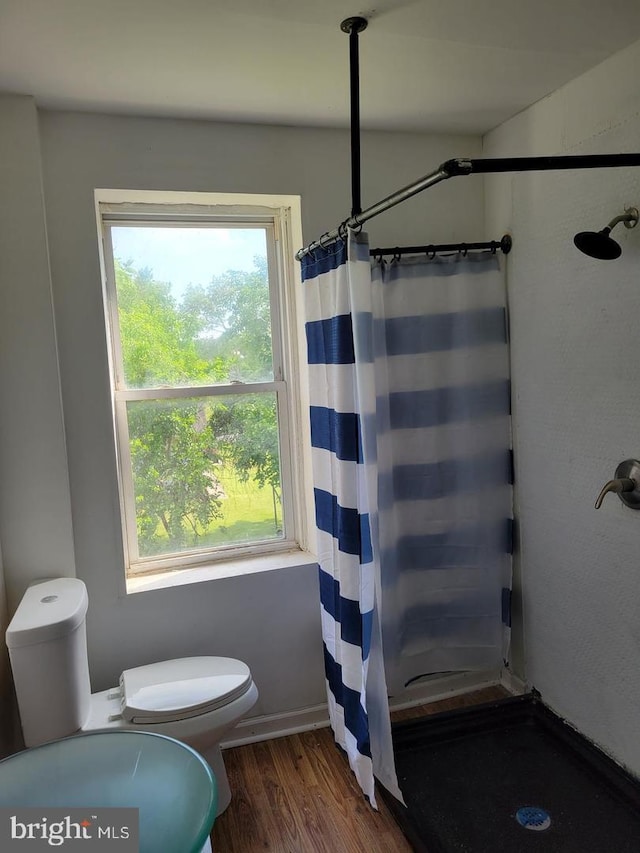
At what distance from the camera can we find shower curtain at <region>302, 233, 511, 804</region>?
6.75ft

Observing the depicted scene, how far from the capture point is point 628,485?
5.79ft

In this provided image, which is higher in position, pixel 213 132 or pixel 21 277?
pixel 213 132

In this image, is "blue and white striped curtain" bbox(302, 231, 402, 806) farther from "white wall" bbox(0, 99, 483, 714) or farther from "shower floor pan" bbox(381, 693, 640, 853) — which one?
"white wall" bbox(0, 99, 483, 714)

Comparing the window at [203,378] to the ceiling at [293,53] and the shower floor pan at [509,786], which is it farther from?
the shower floor pan at [509,786]

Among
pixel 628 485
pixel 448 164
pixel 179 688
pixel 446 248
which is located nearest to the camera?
pixel 448 164

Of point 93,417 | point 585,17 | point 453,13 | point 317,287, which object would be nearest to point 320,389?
point 317,287

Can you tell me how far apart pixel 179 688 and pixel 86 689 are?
0.90 feet

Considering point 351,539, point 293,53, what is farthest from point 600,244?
point 351,539

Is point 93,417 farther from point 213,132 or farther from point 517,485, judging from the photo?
point 517,485

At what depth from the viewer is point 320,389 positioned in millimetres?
2051

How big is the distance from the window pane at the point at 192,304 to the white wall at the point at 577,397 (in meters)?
1.00

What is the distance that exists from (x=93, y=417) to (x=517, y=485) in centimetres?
160

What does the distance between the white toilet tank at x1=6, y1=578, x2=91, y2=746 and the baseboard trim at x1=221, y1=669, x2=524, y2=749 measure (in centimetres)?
75

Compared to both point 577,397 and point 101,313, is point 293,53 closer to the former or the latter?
point 101,313
